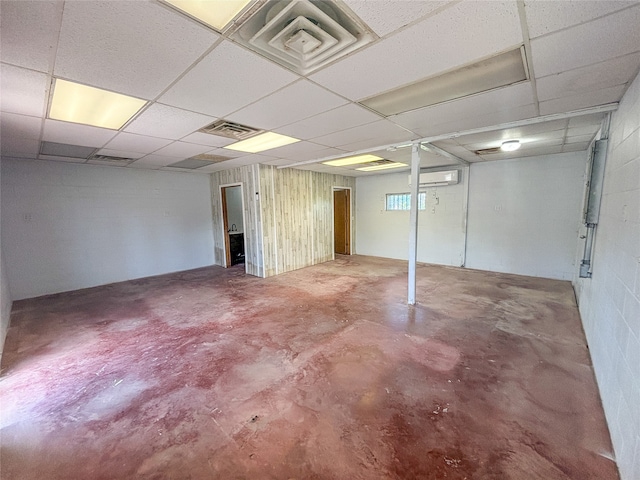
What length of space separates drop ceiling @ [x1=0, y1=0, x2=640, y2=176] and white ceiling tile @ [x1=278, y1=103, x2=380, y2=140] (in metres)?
0.02

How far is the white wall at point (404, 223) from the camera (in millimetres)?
6281

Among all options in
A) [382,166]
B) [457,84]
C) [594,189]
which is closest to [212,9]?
[457,84]

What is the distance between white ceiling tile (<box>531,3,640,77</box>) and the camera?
141 centimetres

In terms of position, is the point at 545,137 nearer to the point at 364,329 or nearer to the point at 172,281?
the point at 364,329

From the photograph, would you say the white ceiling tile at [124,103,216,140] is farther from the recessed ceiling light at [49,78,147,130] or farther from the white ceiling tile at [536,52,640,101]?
the white ceiling tile at [536,52,640,101]

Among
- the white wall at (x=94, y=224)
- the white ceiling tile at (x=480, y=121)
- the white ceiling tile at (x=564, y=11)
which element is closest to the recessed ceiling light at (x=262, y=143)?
the white ceiling tile at (x=480, y=121)

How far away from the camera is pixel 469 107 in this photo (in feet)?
8.67

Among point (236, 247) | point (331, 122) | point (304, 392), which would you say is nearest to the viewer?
point (304, 392)

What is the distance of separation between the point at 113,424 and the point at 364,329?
2448mm

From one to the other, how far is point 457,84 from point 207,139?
10.1 ft

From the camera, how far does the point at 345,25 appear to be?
1.47 metres

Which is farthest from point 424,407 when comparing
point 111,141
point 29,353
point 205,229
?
point 205,229

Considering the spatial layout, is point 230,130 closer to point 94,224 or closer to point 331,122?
point 331,122

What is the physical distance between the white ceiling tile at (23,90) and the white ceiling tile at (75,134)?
37 cm
